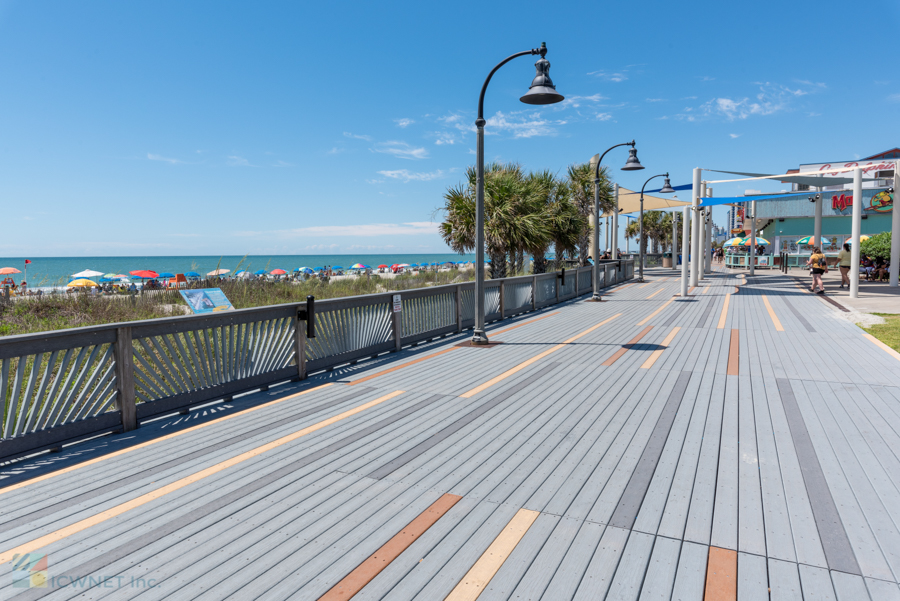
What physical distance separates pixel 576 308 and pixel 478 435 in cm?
1184

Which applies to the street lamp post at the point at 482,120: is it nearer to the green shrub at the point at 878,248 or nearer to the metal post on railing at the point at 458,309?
the metal post on railing at the point at 458,309

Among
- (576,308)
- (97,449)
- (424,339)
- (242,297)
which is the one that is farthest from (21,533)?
(576,308)

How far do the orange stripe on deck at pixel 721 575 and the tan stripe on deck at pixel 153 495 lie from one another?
360 cm

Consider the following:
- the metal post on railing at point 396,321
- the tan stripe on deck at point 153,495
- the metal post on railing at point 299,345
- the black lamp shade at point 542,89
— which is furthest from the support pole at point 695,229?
the tan stripe on deck at point 153,495

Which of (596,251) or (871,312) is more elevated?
Answer: (596,251)

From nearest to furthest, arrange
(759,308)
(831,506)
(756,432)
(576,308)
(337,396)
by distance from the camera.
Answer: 1. (831,506)
2. (756,432)
3. (337,396)
4. (759,308)
5. (576,308)

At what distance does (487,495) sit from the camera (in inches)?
145

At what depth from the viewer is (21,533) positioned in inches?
A: 127

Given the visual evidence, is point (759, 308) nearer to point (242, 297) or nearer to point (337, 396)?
point (337, 396)

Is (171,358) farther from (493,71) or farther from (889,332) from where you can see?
(889,332)

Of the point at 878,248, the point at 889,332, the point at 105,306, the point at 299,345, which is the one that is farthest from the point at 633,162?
the point at 105,306

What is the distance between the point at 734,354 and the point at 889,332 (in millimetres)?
4209

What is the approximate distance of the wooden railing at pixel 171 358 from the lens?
4371 millimetres

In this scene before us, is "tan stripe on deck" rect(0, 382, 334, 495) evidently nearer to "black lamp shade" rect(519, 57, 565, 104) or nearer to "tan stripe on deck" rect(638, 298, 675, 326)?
"black lamp shade" rect(519, 57, 565, 104)
